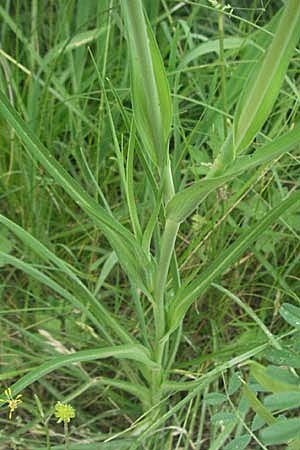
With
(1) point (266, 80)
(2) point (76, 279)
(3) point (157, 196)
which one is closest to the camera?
(1) point (266, 80)

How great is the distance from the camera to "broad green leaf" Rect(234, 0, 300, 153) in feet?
1.91

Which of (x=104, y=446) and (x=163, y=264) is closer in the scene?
(x=163, y=264)

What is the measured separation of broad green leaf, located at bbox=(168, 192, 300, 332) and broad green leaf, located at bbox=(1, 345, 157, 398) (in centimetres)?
8

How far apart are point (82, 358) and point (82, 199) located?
0.18 m

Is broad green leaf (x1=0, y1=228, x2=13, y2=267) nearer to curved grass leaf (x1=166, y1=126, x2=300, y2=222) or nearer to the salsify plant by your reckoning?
the salsify plant

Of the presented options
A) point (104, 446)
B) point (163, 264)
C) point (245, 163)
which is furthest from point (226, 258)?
point (104, 446)

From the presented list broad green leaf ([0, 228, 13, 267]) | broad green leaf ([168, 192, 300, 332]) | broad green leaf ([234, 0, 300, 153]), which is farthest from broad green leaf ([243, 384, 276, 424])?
broad green leaf ([0, 228, 13, 267])

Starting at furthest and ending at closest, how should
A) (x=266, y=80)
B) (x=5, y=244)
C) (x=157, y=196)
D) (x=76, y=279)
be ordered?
(x=5, y=244)
(x=76, y=279)
(x=157, y=196)
(x=266, y=80)

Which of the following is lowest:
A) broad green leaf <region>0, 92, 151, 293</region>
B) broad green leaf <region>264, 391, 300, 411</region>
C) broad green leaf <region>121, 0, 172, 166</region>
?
broad green leaf <region>264, 391, 300, 411</region>

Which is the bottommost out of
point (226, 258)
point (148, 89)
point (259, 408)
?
point (259, 408)

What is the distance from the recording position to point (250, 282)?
1103 mm

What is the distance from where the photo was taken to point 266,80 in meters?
0.62

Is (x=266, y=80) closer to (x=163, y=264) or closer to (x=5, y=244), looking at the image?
(x=163, y=264)

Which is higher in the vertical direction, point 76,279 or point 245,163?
point 245,163
